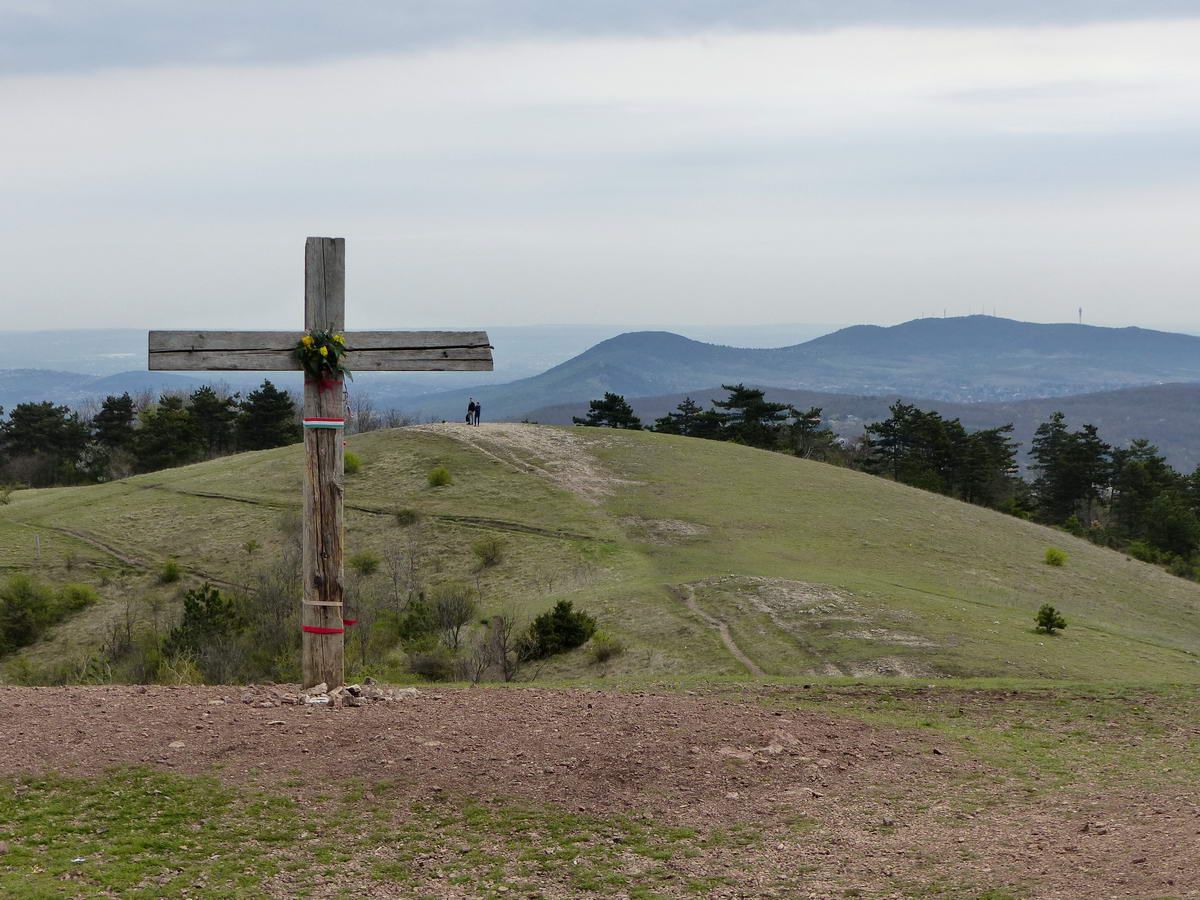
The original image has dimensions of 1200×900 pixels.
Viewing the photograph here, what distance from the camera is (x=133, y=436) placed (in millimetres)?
72438

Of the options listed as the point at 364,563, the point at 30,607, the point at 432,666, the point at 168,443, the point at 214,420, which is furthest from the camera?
the point at 214,420

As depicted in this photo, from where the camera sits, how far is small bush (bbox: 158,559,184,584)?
3375cm

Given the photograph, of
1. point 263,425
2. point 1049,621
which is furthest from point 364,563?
point 263,425

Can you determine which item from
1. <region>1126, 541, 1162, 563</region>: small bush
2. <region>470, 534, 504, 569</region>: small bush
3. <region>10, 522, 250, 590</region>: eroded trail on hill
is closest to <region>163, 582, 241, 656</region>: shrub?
<region>10, 522, 250, 590</region>: eroded trail on hill

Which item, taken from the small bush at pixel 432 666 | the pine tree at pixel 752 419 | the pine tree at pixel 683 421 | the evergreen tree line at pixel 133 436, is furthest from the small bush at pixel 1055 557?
the evergreen tree line at pixel 133 436

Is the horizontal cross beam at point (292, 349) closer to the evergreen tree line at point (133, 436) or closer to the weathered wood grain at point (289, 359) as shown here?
the weathered wood grain at point (289, 359)

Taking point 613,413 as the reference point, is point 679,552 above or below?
below

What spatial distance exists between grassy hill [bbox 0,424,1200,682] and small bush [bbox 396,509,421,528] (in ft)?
1.25

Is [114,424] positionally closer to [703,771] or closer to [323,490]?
[323,490]

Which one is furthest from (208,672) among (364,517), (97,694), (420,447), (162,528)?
(420,447)

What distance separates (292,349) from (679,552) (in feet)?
70.9

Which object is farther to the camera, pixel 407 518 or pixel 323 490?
pixel 407 518

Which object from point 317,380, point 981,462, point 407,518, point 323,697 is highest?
point 317,380

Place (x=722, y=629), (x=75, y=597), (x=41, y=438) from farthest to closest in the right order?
(x=41, y=438) < (x=75, y=597) < (x=722, y=629)
